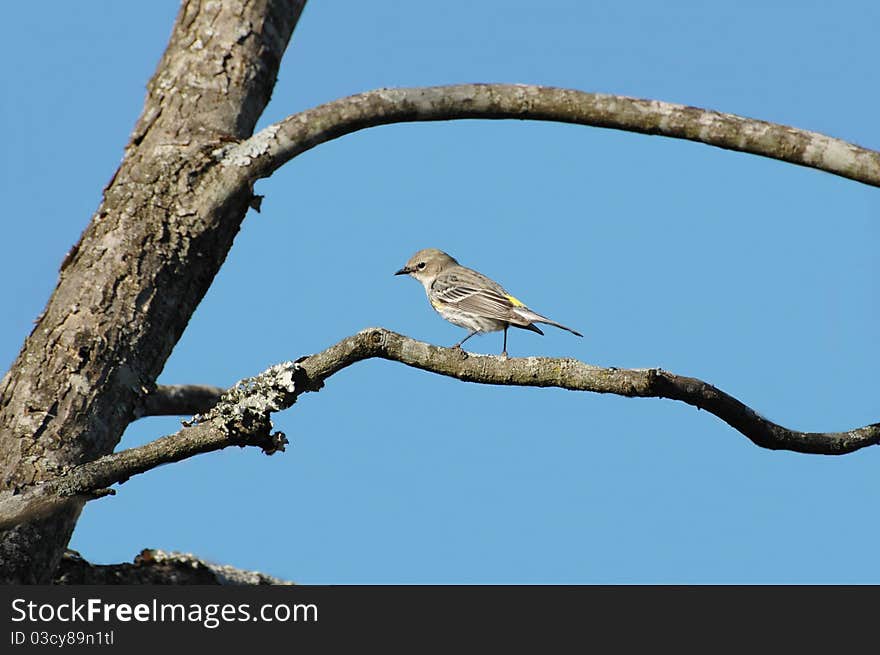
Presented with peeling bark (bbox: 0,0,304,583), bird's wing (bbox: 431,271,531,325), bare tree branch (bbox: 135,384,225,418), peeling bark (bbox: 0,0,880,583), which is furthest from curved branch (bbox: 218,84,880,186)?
bird's wing (bbox: 431,271,531,325)

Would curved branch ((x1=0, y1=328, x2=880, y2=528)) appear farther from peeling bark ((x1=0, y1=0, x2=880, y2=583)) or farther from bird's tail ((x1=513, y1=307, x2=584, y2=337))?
bird's tail ((x1=513, y1=307, x2=584, y2=337))

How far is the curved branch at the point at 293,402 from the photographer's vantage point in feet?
18.3

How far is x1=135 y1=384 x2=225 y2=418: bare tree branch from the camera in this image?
813 cm

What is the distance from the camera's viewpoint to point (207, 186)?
7.03 m

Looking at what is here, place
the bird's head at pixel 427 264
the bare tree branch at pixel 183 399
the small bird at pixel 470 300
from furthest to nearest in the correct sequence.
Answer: the bird's head at pixel 427 264, the small bird at pixel 470 300, the bare tree branch at pixel 183 399

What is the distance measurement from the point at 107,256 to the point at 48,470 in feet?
4.56

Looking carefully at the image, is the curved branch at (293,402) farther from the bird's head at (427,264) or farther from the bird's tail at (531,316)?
the bird's head at (427,264)

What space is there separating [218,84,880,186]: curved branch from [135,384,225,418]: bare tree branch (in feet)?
6.82

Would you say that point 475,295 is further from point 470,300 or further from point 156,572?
point 156,572

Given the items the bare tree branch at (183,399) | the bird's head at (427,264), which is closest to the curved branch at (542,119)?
the bare tree branch at (183,399)

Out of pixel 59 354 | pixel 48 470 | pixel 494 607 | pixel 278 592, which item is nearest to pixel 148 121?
pixel 59 354

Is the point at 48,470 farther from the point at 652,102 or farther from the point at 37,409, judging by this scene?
the point at 652,102

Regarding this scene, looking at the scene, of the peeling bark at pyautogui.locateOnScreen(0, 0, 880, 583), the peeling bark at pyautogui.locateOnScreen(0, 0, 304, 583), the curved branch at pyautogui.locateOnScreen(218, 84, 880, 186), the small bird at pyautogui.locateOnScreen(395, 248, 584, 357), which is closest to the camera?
the peeling bark at pyautogui.locateOnScreen(0, 0, 880, 583)

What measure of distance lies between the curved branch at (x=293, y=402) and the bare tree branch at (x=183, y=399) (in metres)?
1.89
